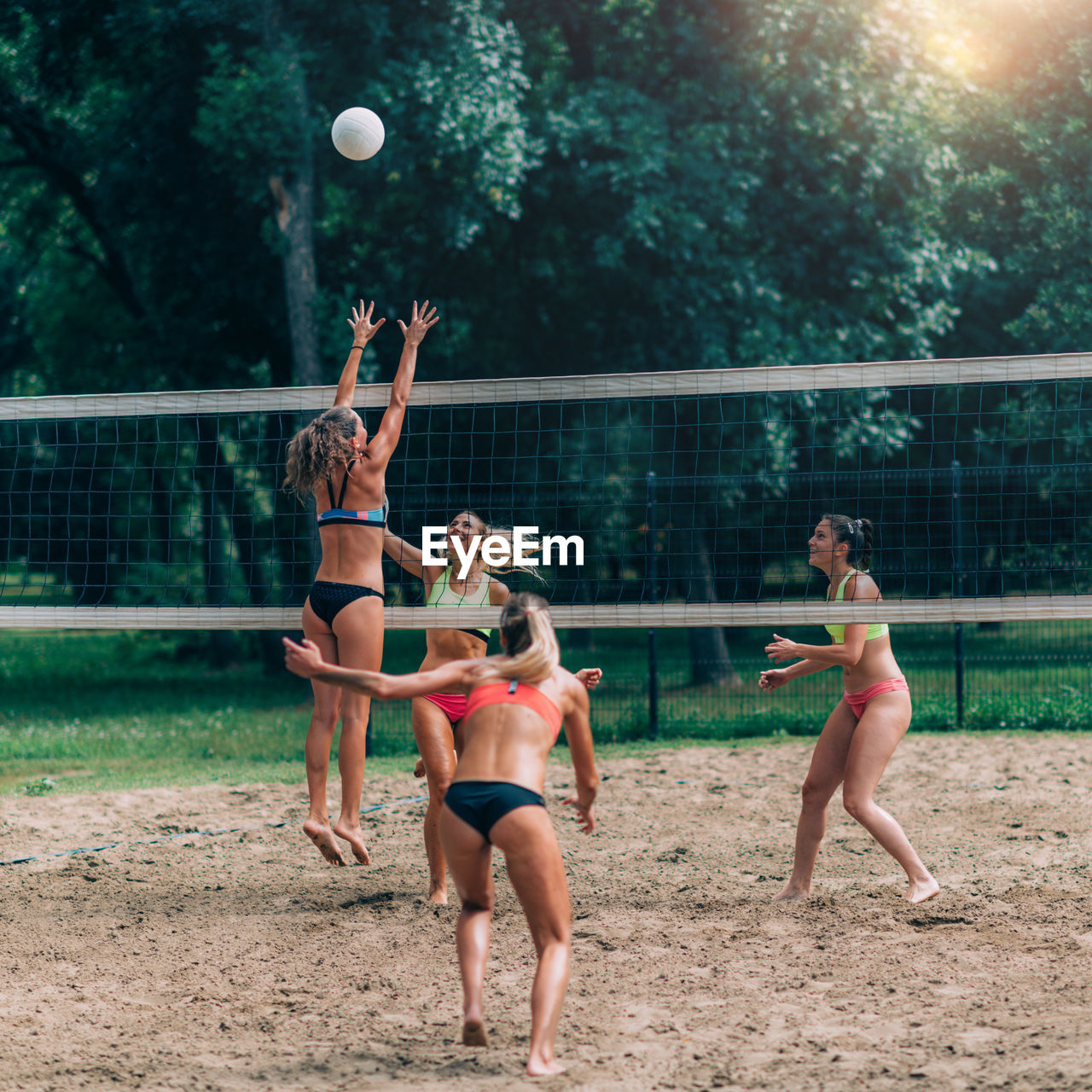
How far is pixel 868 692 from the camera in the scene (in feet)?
17.9

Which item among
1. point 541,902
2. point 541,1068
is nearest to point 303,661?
point 541,902

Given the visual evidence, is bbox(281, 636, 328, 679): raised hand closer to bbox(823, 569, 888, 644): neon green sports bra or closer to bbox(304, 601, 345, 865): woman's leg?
bbox(304, 601, 345, 865): woman's leg

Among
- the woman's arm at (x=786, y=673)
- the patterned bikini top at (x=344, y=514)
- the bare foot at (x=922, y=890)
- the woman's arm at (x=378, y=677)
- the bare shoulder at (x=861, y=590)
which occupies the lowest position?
the bare foot at (x=922, y=890)

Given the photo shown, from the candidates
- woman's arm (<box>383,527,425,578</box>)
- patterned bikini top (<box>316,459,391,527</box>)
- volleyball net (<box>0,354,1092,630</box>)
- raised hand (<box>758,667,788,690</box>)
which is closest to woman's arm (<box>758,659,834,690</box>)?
raised hand (<box>758,667,788,690</box>)

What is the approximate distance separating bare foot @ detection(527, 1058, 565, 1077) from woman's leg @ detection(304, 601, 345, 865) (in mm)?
1900

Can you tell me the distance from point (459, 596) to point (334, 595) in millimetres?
675

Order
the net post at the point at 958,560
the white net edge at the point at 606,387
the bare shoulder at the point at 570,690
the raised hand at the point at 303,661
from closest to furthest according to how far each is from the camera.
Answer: the raised hand at the point at 303,661 → the bare shoulder at the point at 570,690 → the white net edge at the point at 606,387 → the net post at the point at 958,560

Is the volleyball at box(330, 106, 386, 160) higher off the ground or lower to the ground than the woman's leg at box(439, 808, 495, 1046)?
higher

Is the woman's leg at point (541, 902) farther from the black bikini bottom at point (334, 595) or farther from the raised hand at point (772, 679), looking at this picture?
the raised hand at point (772, 679)

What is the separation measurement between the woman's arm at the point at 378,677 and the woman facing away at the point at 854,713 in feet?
6.15

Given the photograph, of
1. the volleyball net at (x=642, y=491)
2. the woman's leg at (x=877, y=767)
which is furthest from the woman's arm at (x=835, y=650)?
the woman's leg at (x=877, y=767)

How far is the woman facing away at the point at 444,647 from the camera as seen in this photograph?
5.53 metres

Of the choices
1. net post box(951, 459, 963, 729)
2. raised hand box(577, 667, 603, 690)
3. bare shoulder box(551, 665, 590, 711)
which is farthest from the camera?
net post box(951, 459, 963, 729)

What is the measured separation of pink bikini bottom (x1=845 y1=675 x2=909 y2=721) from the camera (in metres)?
5.44
